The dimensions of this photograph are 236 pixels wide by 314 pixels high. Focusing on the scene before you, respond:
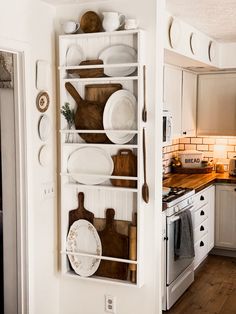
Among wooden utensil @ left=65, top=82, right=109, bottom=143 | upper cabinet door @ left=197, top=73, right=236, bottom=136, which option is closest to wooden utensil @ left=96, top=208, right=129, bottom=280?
wooden utensil @ left=65, top=82, right=109, bottom=143

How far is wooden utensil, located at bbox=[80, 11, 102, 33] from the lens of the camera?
3.19 m

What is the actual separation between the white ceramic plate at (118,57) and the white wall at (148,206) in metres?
0.12

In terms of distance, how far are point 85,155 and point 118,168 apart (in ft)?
0.91

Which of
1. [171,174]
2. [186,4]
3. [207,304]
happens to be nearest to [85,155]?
[186,4]

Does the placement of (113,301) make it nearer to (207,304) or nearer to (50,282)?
(50,282)

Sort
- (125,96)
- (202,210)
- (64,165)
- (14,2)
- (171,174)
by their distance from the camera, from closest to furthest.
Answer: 1. (14,2)
2. (125,96)
3. (64,165)
4. (202,210)
5. (171,174)

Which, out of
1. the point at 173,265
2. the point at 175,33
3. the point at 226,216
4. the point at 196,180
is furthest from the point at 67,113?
the point at 226,216

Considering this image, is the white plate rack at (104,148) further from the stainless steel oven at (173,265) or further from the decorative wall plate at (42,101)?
the stainless steel oven at (173,265)

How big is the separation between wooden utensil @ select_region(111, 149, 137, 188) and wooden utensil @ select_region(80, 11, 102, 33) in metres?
0.84

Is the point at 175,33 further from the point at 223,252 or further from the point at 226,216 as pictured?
the point at 223,252

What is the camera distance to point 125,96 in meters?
3.15

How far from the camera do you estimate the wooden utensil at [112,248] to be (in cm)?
325

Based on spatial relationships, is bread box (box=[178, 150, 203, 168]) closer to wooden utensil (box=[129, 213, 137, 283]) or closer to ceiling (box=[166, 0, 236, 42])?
ceiling (box=[166, 0, 236, 42])

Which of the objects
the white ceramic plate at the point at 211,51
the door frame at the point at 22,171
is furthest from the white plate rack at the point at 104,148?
the white ceramic plate at the point at 211,51
